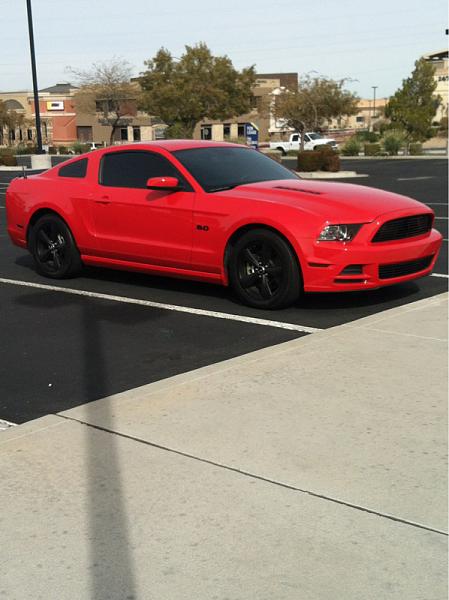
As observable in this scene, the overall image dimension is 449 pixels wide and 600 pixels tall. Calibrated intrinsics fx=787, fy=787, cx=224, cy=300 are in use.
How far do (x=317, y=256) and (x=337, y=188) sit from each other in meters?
1.12

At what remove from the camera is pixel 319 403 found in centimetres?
475

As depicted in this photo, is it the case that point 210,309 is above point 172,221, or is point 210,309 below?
below

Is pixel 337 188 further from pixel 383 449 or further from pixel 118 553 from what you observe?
pixel 118 553

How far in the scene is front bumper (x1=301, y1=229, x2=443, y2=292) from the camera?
6891mm

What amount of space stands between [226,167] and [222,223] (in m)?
1.00

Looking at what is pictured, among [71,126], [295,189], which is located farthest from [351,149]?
[71,126]

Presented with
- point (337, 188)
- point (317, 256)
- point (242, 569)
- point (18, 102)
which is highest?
point (18, 102)

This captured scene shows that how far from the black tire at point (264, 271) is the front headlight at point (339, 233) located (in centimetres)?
34

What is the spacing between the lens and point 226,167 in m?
8.14

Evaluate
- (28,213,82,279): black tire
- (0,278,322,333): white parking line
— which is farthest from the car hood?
(28,213,82,279): black tire

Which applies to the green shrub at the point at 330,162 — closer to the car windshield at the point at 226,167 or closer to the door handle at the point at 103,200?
the car windshield at the point at 226,167

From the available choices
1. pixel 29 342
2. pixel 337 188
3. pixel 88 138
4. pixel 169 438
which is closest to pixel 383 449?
pixel 169 438

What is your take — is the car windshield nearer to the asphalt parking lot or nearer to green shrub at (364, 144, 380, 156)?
the asphalt parking lot

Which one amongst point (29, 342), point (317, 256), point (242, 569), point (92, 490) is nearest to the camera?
point (242, 569)
